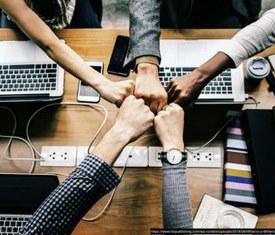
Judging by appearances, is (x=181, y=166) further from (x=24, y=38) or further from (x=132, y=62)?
(x=24, y=38)

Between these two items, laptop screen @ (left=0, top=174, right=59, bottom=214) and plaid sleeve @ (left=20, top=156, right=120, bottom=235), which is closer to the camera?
plaid sleeve @ (left=20, top=156, right=120, bottom=235)

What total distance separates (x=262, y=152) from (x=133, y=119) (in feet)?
1.21

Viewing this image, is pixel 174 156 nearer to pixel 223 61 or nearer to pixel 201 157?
pixel 201 157

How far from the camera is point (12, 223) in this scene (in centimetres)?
116

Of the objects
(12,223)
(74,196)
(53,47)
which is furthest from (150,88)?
(12,223)

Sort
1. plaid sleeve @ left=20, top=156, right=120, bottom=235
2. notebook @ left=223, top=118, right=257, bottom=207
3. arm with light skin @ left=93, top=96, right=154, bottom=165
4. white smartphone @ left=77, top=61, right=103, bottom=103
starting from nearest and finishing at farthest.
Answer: plaid sleeve @ left=20, top=156, right=120, bottom=235 < arm with light skin @ left=93, top=96, right=154, bottom=165 < notebook @ left=223, top=118, right=257, bottom=207 < white smartphone @ left=77, top=61, right=103, bottom=103

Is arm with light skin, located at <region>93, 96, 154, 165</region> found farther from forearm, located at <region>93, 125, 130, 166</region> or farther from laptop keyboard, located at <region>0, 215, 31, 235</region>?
laptop keyboard, located at <region>0, 215, 31, 235</region>

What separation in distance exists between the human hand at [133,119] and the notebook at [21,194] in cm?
21

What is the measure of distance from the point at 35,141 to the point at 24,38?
1.10ft

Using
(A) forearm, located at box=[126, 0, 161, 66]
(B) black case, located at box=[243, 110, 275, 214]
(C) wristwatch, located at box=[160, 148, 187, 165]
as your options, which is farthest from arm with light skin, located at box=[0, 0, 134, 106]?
(B) black case, located at box=[243, 110, 275, 214]

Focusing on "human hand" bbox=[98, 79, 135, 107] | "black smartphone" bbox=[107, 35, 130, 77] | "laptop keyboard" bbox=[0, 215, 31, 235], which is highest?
"black smartphone" bbox=[107, 35, 130, 77]

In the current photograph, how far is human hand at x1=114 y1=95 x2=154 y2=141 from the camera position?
1150 millimetres

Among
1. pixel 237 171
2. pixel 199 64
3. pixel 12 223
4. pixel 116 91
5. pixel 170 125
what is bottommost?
pixel 12 223

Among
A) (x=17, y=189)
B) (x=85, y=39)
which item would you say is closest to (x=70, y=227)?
(x=17, y=189)
